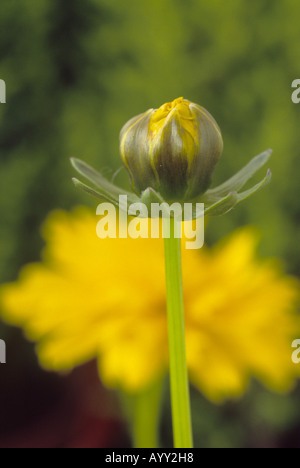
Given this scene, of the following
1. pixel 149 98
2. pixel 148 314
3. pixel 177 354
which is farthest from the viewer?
pixel 149 98

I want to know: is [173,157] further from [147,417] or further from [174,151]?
[147,417]

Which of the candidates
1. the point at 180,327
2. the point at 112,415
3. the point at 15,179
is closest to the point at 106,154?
the point at 15,179

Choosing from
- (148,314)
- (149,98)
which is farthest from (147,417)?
(149,98)

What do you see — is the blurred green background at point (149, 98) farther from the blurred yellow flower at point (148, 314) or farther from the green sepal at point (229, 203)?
the green sepal at point (229, 203)

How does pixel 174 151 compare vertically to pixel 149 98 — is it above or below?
below

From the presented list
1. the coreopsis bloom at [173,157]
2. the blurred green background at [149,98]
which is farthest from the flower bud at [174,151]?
the blurred green background at [149,98]

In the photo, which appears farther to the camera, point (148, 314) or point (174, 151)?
point (148, 314)

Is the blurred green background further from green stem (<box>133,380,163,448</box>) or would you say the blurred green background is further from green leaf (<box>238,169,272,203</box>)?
green leaf (<box>238,169,272,203</box>)
